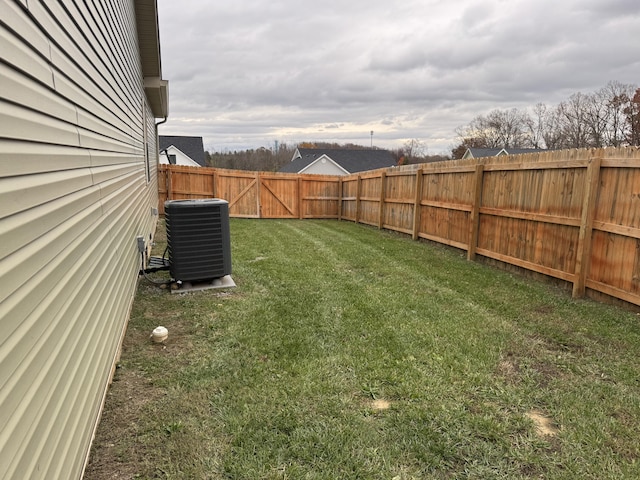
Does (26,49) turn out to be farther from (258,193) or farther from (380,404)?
(258,193)

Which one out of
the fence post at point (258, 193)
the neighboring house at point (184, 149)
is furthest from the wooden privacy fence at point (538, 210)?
the neighboring house at point (184, 149)

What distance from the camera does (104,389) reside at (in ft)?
8.18

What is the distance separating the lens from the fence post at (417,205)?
29.5 ft

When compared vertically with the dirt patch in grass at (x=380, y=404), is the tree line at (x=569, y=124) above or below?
above

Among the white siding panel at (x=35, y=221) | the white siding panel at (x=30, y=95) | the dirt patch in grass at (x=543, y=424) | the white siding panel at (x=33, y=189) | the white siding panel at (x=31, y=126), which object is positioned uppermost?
the white siding panel at (x=30, y=95)

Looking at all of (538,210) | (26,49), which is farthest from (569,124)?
(26,49)

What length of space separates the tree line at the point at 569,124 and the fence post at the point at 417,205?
32941mm

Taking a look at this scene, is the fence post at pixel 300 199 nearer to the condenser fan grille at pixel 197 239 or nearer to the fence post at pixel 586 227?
the condenser fan grille at pixel 197 239

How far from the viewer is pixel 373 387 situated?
9.04 ft

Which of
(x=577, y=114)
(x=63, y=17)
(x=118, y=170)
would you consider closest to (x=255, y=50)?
(x=118, y=170)

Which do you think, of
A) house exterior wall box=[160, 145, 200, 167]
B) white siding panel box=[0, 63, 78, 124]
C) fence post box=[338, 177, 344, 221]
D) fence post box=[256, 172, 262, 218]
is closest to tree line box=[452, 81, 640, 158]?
fence post box=[338, 177, 344, 221]

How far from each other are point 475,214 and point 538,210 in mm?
1396

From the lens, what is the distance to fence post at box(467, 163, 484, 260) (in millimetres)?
6832

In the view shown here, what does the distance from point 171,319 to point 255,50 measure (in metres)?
16.6
